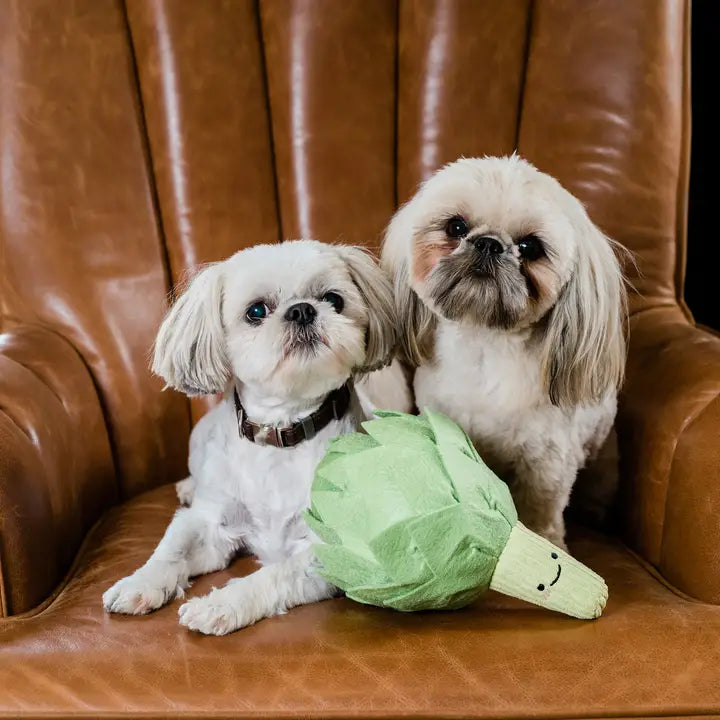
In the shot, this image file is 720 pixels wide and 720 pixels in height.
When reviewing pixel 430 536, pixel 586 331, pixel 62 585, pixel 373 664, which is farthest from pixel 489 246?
pixel 62 585

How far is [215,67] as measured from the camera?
1.79m

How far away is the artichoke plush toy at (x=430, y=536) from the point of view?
108 cm

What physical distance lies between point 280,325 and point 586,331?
0.49 m

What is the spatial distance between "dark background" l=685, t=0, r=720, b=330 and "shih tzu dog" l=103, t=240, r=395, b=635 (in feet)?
4.09

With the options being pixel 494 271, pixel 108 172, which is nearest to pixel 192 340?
pixel 494 271

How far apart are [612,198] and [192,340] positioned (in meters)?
1.00

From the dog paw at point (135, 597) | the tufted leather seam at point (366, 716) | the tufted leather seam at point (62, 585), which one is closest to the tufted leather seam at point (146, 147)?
the tufted leather seam at point (62, 585)

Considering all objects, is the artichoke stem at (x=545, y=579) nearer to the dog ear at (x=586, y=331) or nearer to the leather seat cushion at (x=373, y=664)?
the leather seat cushion at (x=373, y=664)

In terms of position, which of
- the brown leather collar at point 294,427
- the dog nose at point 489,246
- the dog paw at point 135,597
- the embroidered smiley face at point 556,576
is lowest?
the dog paw at point 135,597

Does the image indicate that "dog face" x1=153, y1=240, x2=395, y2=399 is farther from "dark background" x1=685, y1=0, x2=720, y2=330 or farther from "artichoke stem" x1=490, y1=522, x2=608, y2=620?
"dark background" x1=685, y1=0, x2=720, y2=330

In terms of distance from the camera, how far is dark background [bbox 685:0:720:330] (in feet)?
6.97

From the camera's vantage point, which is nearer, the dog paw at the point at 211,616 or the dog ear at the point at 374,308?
the dog paw at the point at 211,616

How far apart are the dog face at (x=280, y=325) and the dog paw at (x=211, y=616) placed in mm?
335

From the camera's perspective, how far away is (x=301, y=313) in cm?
127
